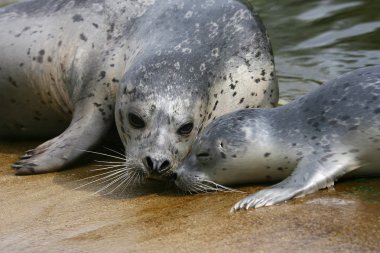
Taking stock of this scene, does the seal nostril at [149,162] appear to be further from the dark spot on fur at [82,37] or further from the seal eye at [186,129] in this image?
the dark spot on fur at [82,37]

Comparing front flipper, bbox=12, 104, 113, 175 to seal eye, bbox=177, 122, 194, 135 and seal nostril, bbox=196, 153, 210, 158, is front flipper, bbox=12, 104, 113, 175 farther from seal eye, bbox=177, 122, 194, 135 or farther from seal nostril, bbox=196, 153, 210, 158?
seal nostril, bbox=196, 153, 210, 158

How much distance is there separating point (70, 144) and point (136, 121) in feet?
1.88

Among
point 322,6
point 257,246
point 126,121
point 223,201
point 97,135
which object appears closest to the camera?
point 257,246

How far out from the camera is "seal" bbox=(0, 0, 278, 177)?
196 inches

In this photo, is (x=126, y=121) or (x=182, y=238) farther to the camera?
(x=126, y=121)

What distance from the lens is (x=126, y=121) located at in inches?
201

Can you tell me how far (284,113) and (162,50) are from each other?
36.8 inches

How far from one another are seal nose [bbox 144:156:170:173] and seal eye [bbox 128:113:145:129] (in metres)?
0.31

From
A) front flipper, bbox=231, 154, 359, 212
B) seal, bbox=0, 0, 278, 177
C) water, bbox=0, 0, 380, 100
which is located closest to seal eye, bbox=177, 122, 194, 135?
seal, bbox=0, 0, 278, 177

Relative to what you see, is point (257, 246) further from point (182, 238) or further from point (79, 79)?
point (79, 79)

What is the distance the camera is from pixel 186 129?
4961 mm

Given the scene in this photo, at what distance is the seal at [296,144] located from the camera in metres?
4.23

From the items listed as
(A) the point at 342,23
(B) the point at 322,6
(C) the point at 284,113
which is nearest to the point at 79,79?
(C) the point at 284,113

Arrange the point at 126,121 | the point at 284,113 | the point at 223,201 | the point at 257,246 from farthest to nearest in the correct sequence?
the point at 126,121 < the point at 284,113 < the point at 223,201 < the point at 257,246
